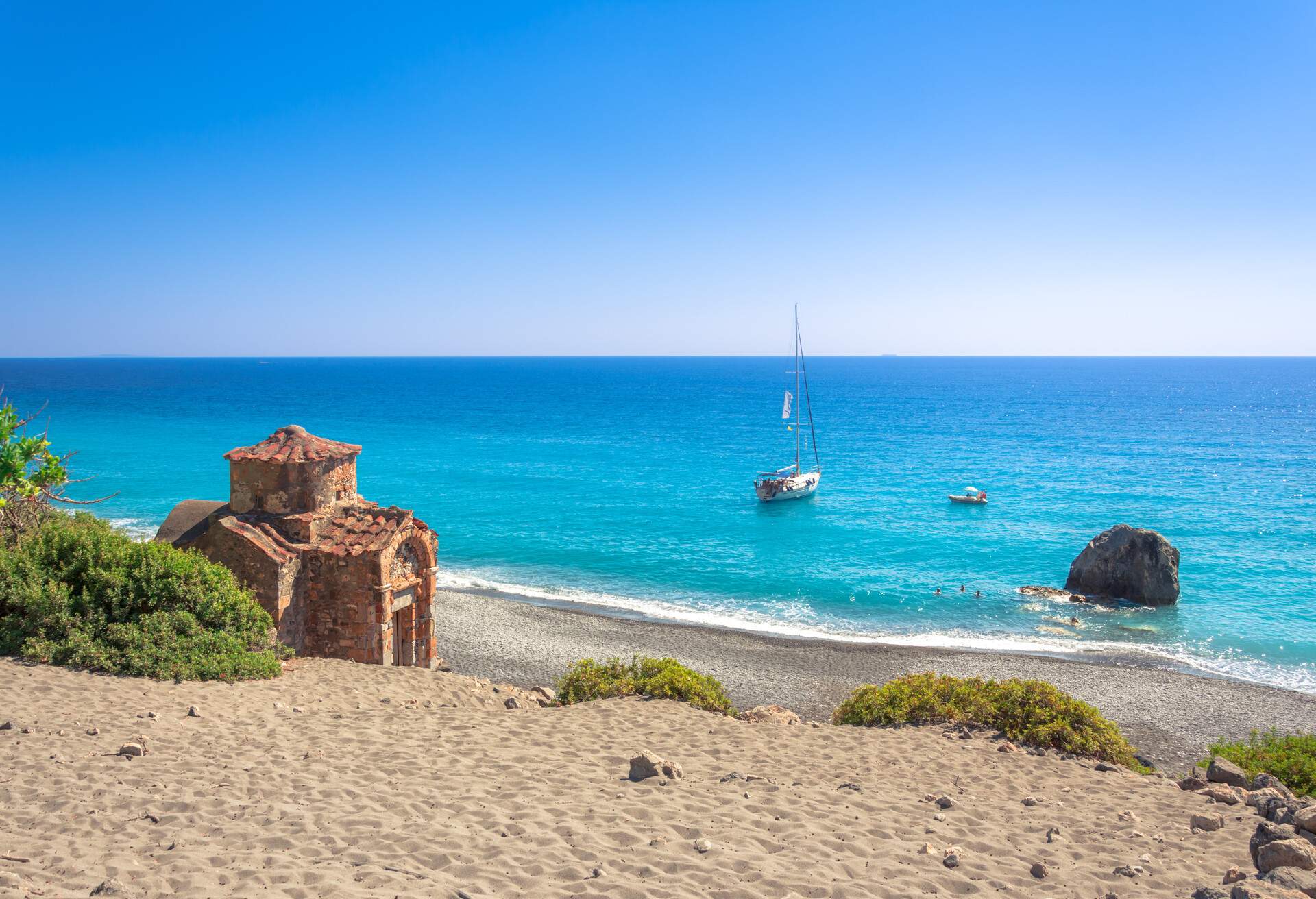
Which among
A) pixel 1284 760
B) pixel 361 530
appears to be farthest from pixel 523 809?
pixel 1284 760

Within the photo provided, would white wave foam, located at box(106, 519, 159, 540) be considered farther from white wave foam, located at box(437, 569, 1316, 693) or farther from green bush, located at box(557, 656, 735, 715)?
green bush, located at box(557, 656, 735, 715)

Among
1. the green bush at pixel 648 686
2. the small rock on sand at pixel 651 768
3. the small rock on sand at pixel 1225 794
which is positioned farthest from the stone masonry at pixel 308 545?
the small rock on sand at pixel 1225 794

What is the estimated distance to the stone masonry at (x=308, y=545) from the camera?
665 inches

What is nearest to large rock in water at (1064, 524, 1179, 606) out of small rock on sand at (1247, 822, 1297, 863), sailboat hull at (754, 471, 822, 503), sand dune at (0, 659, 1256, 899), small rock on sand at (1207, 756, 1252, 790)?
sailboat hull at (754, 471, 822, 503)

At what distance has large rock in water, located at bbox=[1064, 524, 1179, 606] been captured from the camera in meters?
33.8

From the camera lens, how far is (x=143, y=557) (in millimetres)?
15211

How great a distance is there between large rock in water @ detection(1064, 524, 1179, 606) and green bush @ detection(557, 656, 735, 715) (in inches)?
1030

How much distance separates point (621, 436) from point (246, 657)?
7384cm

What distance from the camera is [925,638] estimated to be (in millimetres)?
30109

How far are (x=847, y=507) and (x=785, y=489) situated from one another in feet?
15.0

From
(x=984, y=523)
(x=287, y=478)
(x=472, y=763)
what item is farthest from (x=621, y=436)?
(x=472, y=763)

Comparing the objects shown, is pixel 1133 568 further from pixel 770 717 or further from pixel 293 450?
pixel 293 450

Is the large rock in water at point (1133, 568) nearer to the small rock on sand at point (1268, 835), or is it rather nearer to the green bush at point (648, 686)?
the green bush at point (648, 686)

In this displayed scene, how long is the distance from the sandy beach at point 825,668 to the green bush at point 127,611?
35.1ft
